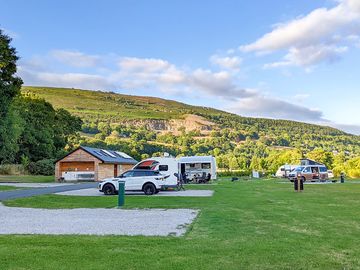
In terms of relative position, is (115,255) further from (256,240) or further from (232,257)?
(256,240)

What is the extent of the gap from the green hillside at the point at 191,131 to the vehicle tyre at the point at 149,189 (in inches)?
2286

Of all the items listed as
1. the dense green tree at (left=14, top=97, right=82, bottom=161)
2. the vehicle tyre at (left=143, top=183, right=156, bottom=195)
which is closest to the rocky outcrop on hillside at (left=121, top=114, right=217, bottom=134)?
the dense green tree at (left=14, top=97, right=82, bottom=161)

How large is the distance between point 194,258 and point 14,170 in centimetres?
4632

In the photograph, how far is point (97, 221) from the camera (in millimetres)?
11312

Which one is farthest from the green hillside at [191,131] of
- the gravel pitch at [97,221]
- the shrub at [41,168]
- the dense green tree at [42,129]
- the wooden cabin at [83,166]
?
the gravel pitch at [97,221]

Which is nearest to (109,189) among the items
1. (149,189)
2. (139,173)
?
(139,173)

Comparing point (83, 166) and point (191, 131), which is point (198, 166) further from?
point (191, 131)

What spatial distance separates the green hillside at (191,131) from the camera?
339ft

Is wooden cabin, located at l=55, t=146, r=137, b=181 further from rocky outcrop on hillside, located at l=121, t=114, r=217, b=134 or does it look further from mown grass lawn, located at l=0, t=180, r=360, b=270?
rocky outcrop on hillside, located at l=121, t=114, r=217, b=134

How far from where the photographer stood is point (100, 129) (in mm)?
121625

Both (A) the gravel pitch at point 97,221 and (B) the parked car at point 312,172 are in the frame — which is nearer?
(A) the gravel pitch at point 97,221

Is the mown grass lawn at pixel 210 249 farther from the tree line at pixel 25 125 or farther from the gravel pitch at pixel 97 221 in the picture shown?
the tree line at pixel 25 125

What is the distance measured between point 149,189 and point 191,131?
112 meters

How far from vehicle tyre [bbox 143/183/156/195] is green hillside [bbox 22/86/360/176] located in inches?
2286
